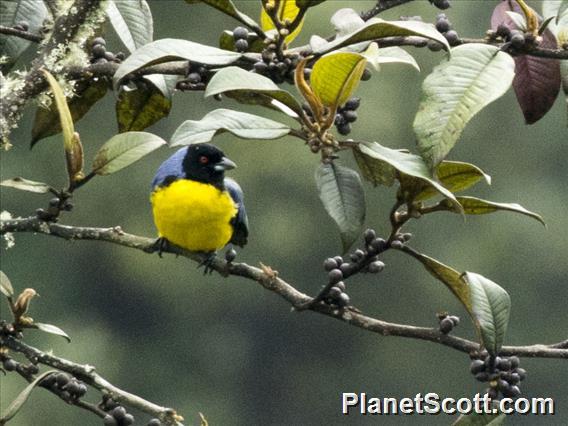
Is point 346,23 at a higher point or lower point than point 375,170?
higher

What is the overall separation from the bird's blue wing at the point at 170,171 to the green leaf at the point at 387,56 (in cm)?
174

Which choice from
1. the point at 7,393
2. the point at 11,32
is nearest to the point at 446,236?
the point at 7,393

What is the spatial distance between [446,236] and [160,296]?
493 cm

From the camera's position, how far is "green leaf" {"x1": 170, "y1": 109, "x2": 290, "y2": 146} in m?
1.99

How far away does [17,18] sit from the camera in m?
2.54

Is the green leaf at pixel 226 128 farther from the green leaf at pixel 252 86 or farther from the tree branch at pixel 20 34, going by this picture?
the tree branch at pixel 20 34

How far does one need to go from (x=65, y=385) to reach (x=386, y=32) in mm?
792

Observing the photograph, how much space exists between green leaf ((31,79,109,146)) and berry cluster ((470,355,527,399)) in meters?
0.83

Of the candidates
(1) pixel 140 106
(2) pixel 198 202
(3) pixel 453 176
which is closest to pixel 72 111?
(1) pixel 140 106

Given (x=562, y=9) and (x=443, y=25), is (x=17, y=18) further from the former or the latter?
(x=562, y=9)

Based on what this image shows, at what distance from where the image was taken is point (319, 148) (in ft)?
6.68

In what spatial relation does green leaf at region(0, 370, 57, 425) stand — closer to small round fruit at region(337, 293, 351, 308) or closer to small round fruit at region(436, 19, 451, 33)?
small round fruit at region(337, 293, 351, 308)

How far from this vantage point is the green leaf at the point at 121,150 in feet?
7.17

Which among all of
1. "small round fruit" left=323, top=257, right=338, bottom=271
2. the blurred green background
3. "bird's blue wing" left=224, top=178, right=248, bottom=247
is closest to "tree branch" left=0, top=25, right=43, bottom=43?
"small round fruit" left=323, top=257, right=338, bottom=271
